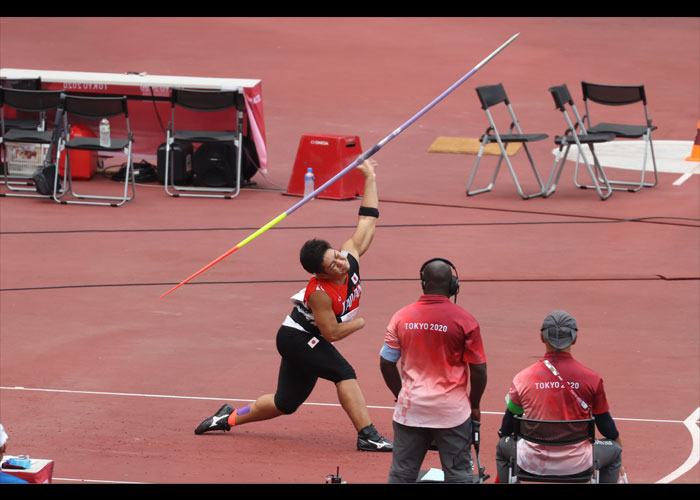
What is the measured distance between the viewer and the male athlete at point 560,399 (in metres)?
5.73

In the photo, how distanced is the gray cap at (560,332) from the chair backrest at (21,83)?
41.4 ft

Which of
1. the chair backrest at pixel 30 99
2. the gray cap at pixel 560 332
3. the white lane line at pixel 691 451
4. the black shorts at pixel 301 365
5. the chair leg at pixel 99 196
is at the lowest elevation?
the chair leg at pixel 99 196

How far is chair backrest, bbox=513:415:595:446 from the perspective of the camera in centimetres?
574

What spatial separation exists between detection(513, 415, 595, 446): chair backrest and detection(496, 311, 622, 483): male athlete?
34 mm

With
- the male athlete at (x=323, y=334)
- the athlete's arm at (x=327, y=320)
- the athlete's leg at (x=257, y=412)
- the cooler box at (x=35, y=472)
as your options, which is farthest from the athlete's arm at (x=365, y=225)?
the cooler box at (x=35, y=472)

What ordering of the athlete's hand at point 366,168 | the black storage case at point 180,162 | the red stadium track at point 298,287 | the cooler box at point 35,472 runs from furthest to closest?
the black storage case at point 180,162 < the red stadium track at point 298,287 < the athlete's hand at point 366,168 < the cooler box at point 35,472

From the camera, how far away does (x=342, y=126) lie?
67.5 feet

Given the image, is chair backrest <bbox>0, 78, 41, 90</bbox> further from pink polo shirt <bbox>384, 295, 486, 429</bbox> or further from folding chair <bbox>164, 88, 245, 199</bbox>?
pink polo shirt <bbox>384, 295, 486, 429</bbox>

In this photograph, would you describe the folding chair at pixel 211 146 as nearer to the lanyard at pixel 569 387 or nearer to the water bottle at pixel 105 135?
the water bottle at pixel 105 135

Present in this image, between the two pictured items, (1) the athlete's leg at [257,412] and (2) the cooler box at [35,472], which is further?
(1) the athlete's leg at [257,412]

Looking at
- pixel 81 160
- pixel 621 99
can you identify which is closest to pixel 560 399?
pixel 621 99

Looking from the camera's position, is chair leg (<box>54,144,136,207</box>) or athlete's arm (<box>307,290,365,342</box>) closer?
athlete's arm (<box>307,290,365,342</box>)

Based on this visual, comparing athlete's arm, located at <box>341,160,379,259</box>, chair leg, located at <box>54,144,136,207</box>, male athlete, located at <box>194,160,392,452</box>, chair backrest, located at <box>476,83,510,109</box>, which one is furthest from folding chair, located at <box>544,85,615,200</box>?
male athlete, located at <box>194,160,392,452</box>
